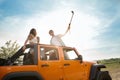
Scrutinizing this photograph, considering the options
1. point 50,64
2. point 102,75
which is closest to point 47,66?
point 50,64

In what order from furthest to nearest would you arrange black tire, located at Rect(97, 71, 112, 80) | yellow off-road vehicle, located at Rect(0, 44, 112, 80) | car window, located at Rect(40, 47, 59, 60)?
black tire, located at Rect(97, 71, 112, 80)
car window, located at Rect(40, 47, 59, 60)
yellow off-road vehicle, located at Rect(0, 44, 112, 80)

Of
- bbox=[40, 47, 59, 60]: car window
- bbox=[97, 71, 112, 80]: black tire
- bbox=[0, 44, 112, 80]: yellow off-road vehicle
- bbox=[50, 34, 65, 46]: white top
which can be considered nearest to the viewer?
bbox=[0, 44, 112, 80]: yellow off-road vehicle

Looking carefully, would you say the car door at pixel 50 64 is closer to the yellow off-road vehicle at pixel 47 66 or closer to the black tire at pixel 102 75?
the yellow off-road vehicle at pixel 47 66

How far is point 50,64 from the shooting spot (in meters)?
7.48

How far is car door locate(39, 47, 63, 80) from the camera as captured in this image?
7.27m

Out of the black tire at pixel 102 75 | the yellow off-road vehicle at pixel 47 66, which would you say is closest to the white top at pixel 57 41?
the yellow off-road vehicle at pixel 47 66

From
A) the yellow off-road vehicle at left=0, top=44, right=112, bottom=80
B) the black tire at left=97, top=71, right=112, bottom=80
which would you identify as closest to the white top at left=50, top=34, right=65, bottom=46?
the yellow off-road vehicle at left=0, top=44, right=112, bottom=80

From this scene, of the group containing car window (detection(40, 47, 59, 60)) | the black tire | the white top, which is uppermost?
the white top

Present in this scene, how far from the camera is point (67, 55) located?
334 inches

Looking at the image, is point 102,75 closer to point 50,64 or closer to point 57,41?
point 57,41

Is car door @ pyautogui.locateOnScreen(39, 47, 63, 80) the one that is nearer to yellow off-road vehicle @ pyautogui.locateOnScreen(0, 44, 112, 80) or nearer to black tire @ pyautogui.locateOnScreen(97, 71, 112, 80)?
yellow off-road vehicle @ pyautogui.locateOnScreen(0, 44, 112, 80)

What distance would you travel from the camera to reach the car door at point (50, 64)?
727cm

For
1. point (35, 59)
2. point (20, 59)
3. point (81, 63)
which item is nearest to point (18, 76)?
point (35, 59)

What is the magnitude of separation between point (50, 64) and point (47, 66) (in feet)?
0.50
